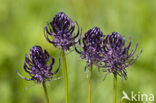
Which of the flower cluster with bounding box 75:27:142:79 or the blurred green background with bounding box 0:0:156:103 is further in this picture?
the blurred green background with bounding box 0:0:156:103

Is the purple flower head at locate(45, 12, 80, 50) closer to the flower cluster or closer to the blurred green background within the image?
the flower cluster

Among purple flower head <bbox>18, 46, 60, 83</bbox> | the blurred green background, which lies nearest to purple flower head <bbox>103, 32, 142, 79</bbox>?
purple flower head <bbox>18, 46, 60, 83</bbox>

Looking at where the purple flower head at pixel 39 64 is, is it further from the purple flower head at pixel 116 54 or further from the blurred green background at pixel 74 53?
the blurred green background at pixel 74 53

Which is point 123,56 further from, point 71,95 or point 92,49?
point 71,95

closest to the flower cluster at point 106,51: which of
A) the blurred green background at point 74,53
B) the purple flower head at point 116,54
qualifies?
the purple flower head at point 116,54

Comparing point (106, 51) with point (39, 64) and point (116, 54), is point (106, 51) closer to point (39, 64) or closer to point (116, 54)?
point (116, 54)

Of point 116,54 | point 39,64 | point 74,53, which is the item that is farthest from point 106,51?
point 74,53

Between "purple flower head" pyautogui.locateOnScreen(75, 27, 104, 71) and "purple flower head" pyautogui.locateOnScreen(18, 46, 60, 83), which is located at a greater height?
"purple flower head" pyautogui.locateOnScreen(75, 27, 104, 71)
